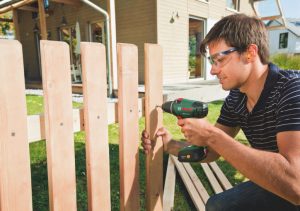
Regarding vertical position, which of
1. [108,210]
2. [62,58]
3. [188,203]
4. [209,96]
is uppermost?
[62,58]

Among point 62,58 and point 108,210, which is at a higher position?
point 62,58

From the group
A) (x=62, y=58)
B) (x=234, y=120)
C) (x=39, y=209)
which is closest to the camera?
(x=62, y=58)

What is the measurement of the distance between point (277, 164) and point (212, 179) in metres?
2.05

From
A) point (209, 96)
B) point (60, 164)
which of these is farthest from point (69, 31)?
point (60, 164)

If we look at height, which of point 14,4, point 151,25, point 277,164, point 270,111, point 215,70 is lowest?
point 277,164

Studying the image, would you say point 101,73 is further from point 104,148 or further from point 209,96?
point 209,96

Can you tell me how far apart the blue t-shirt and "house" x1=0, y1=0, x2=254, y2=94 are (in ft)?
22.4

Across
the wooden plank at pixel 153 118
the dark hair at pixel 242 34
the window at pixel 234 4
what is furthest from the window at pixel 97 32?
the dark hair at pixel 242 34

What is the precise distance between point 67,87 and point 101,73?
0.25 metres

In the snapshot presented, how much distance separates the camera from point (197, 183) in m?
3.22

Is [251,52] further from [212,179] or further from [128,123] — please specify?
[212,179]

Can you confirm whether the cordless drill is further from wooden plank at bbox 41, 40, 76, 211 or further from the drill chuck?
wooden plank at bbox 41, 40, 76, 211

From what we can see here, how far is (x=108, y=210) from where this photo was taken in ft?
6.43

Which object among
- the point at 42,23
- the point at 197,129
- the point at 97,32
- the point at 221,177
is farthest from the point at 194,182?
the point at 97,32
